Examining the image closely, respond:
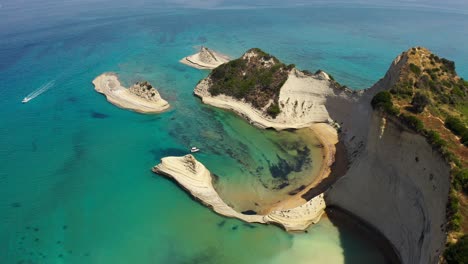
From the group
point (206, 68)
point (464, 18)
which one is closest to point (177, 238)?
point (206, 68)

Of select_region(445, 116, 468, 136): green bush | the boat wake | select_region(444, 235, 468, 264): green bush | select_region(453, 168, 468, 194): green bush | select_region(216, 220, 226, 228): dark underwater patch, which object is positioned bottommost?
the boat wake

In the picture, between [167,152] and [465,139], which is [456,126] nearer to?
[465,139]

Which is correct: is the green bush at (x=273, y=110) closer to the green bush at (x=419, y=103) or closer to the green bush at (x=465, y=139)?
the green bush at (x=419, y=103)

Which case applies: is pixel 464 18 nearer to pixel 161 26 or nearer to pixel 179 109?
pixel 161 26

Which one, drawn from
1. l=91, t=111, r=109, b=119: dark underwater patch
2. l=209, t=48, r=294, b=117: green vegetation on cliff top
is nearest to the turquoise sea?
l=91, t=111, r=109, b=119: dark underwater patch

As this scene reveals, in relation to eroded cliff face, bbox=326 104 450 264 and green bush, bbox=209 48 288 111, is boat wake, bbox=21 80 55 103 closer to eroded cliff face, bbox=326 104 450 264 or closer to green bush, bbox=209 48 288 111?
green bush, bbox=209 48 288 111

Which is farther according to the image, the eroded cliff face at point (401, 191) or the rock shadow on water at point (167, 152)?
the rock shadow on water at point (167, 152)

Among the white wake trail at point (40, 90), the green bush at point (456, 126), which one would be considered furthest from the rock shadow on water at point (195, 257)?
the white wake trail at point (40, 90)
